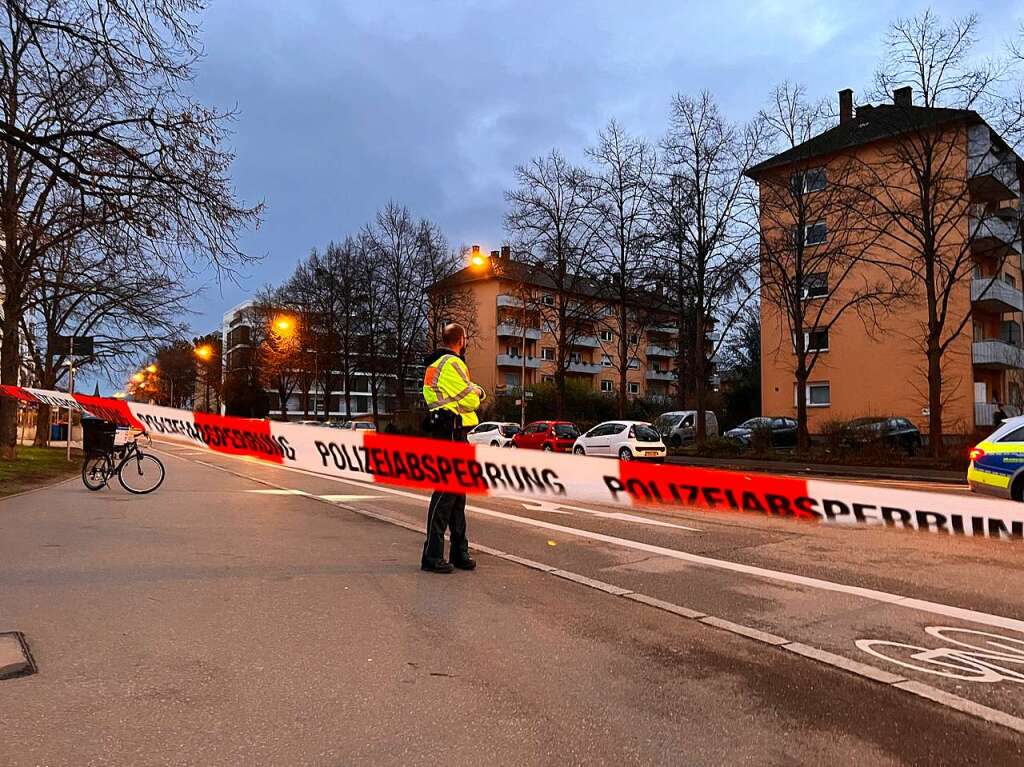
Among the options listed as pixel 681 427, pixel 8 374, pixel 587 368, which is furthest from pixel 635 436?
pixel 587 368

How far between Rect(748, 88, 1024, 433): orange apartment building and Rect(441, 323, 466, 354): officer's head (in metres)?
21.7

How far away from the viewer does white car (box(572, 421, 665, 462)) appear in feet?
86.6

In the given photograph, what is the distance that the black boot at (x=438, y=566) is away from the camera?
6.52 m

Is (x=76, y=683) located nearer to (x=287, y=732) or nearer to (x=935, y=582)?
(x=287, y=732)

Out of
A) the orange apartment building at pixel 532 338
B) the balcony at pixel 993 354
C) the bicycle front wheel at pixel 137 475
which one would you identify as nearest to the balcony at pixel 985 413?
the balcony at pixel 993 354

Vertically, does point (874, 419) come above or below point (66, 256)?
below

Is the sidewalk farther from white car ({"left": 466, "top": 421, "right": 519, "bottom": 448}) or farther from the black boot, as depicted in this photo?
the black boot

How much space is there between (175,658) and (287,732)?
1.29 metres

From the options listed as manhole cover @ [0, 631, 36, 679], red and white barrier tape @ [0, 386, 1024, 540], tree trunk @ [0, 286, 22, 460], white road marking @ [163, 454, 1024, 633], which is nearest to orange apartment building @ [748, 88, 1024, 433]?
red and white barrier tape @ [0, 386, 1024, 540]

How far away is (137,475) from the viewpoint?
43.2 feet

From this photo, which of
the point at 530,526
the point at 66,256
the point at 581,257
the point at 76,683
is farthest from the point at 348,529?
the point at 581,257

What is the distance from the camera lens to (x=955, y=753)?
315 centimetres

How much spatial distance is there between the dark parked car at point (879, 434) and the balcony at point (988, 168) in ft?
25.8

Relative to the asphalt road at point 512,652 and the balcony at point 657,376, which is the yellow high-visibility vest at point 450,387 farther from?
the balcony at point 657,376
